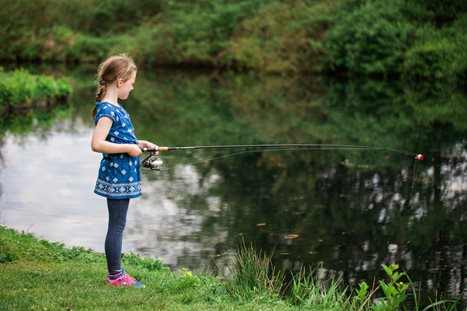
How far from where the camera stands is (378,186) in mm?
12062

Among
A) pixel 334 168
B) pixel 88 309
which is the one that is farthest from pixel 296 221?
pixel 88 309

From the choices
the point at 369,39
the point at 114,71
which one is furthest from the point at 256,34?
the point at 114,71

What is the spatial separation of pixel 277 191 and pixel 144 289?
6563 millimetres

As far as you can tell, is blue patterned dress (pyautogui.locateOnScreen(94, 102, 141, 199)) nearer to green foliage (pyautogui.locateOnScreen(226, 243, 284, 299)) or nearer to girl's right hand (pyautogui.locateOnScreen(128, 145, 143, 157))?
girl's right hand (pyautogui.locateOnScreen(128, 145, 143, 157))

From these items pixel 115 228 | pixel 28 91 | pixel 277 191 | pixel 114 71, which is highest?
pixel 28 91

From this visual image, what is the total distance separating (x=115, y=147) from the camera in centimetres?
514

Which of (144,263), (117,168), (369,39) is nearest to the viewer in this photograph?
(117,168)

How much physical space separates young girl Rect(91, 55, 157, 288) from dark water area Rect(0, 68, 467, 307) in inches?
94.7

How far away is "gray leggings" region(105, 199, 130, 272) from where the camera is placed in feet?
17.4

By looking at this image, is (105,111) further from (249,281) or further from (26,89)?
(26,89)

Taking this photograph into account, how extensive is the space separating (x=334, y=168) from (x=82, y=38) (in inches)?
1438

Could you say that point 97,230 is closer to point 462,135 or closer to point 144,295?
point 144,295

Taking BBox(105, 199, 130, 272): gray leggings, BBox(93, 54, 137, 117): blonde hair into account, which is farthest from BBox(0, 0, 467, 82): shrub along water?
BBox(105, 199, 130, 272): gray leggings

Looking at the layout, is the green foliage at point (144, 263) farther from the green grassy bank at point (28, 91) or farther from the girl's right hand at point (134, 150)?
the green grassy bank at point (28, 91)
